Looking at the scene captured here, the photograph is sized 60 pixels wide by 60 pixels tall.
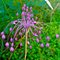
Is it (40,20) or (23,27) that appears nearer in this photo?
(23,27)

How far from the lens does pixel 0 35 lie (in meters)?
3.62

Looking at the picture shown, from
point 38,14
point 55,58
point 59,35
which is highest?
point 38,14

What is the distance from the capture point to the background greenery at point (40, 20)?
3549mm

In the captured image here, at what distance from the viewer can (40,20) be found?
13.4 feet

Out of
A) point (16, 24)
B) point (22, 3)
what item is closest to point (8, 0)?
point (22, 3)

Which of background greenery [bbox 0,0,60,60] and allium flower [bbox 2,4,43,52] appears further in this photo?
background greenery [bbox 0,0,60,60]

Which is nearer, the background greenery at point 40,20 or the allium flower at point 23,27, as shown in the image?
the allium flower at point 23,27

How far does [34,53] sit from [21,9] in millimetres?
652

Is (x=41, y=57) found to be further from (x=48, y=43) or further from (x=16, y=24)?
(x=16, y=24)

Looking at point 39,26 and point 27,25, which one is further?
point 39,26

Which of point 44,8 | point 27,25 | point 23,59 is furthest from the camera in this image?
point 44,8

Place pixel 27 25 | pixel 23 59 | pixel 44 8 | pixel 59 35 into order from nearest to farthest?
pixel 27 25 < pixel 23 59 < pixel 59 35 < pixel 44 8

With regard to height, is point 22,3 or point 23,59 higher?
point 22,3

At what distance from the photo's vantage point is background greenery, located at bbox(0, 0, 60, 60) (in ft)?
11.6
